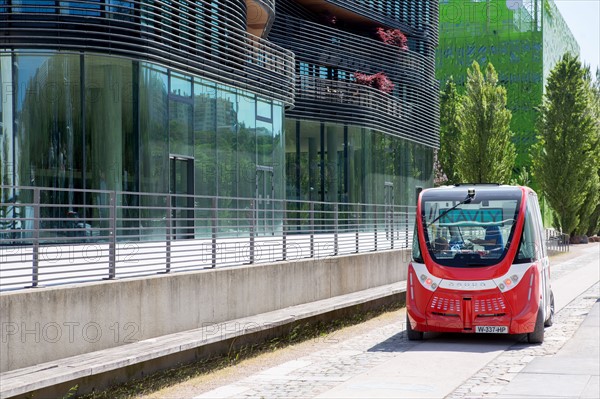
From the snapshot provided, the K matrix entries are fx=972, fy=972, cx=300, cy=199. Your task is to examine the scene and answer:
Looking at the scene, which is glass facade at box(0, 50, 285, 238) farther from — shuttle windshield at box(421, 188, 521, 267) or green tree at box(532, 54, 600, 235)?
green tree at box(532, 54, 600, 235)

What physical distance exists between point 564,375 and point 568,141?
168ft

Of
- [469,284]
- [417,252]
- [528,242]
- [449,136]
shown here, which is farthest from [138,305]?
[449,136]

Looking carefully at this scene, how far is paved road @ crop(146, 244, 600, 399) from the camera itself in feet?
34.8

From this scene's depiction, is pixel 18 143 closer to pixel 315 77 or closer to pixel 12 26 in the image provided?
pixel 12 26

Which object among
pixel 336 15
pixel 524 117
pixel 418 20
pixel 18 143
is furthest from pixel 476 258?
pixel 524 117

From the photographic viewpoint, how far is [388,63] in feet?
148

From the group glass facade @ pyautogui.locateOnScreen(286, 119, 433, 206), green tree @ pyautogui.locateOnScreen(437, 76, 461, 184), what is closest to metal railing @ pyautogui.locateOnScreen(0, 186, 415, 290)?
glass facade @ pyautogui.locateOnScreen(286, 119, 433, 206)

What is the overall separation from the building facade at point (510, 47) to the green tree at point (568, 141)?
32924 millimetres

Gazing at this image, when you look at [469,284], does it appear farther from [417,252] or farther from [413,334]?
[413,334]

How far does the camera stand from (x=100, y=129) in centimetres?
2238

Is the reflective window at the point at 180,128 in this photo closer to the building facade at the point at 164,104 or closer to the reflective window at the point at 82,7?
the building facade at the point at 164,104

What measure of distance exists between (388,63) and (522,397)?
119ft

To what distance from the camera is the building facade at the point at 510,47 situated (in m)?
94.9

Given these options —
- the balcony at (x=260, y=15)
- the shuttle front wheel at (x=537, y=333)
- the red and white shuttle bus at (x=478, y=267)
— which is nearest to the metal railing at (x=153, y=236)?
the red and white shuttle bus at (x=478, y=267)
